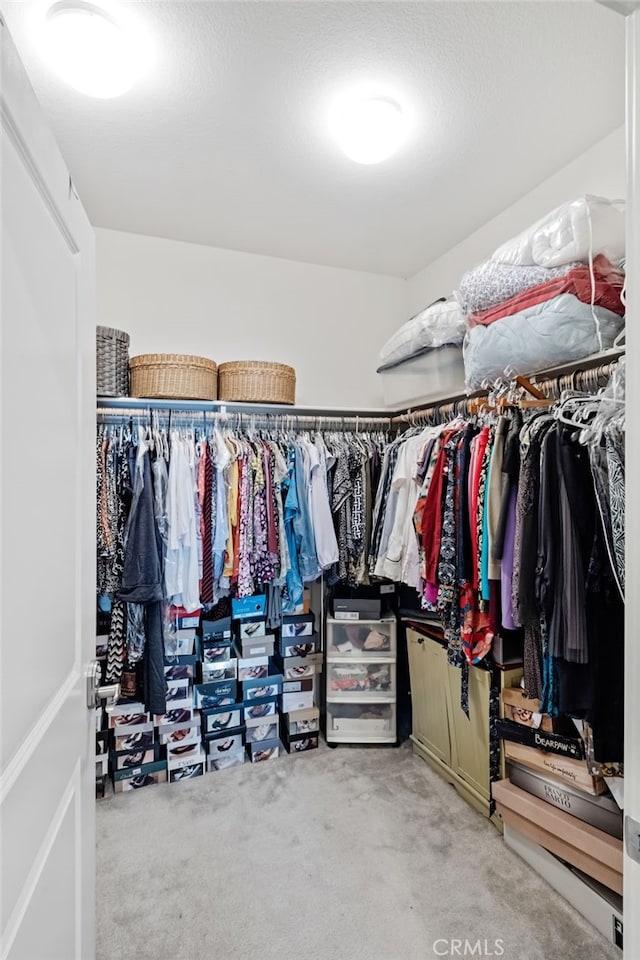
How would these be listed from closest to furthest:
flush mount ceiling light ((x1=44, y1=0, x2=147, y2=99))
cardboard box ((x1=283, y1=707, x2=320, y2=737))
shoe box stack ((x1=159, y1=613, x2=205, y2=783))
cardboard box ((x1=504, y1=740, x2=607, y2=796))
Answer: flush mount ceiling light ((x1=44, y1=0, x2=147, y2=99)) < cardboard box ((x1=504, y1=740, x2=607, y2=796)) < shoe box stack ((x1=159, y1=613, x2=205, y2=783)) < cardboard box ((x1=283, y1=707, x2=320, y2=737))

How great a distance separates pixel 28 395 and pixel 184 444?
5.42 ft

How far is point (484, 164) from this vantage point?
6.77 ft

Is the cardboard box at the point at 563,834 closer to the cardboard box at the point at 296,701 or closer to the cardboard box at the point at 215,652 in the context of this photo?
the cardboard box at the point at 296,701

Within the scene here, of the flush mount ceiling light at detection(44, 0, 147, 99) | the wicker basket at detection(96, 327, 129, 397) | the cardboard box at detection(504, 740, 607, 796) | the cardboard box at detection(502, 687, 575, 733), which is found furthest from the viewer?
the wicker basket at detection(96, 327, 129, 397)

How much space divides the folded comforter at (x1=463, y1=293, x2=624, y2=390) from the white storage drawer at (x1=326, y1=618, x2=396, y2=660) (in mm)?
1450

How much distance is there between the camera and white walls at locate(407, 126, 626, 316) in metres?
1.87

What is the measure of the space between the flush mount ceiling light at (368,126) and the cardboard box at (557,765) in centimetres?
226

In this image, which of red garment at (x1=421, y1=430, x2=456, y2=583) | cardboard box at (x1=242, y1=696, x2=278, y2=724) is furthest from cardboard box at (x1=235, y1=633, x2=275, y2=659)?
red garment at (x1=421, y1=430, x2=456, y2=583)

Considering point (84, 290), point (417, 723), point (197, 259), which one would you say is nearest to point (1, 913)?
point (84, 290)

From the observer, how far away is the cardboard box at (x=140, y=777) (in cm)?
234

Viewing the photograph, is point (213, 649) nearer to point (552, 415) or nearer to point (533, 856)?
point (533, 856)

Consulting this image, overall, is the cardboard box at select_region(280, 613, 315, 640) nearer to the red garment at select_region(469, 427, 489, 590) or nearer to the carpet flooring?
→ the carpet flooring

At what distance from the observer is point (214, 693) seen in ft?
8.33

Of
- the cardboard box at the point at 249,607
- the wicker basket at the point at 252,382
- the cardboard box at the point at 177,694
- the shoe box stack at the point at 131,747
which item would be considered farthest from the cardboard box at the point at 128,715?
the wicker basket at the point at 252,382
